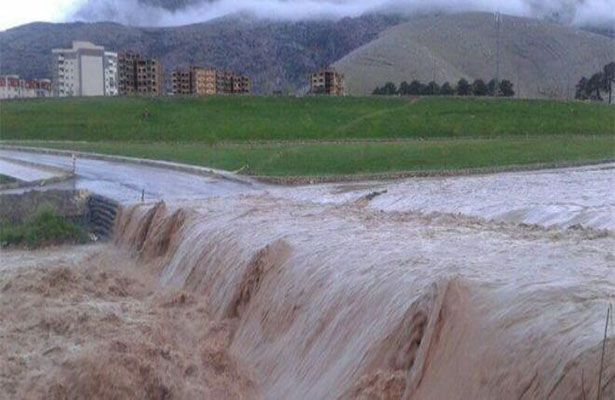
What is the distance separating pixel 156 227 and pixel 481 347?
14.4 m

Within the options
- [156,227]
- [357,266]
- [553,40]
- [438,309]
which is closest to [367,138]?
[156,227]

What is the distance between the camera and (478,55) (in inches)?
5979

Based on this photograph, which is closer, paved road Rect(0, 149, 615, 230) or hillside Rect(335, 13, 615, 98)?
paved road Rect(0, 149, 615, 230)

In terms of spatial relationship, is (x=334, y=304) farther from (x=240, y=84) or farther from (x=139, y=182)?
(x=240, y=84)

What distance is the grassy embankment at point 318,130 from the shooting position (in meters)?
37.2

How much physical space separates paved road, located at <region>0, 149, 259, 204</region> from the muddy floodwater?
595 centimetres

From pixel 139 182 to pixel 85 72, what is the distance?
4045 inches

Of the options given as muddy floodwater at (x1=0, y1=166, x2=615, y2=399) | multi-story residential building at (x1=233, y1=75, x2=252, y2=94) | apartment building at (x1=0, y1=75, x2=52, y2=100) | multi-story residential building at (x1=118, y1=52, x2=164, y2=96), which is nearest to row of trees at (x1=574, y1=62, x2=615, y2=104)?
multi-story residential building at (x1=233, y1=75, x2=252, y2=94)

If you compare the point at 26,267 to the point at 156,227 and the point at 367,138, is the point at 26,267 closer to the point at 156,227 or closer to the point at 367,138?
the point at 156,227

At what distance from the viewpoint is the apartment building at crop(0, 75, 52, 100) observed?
350 feet

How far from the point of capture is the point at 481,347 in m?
7.66

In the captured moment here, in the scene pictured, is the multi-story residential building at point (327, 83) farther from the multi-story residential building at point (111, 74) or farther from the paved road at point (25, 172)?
the paved road at point (25, 172)

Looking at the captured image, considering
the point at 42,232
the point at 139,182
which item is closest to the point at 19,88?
the point at 139,182

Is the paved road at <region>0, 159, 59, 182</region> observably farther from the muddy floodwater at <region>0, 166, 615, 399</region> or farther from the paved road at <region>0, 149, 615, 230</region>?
the muddy floodwater at <region>0, 166, 615, 399</region>
